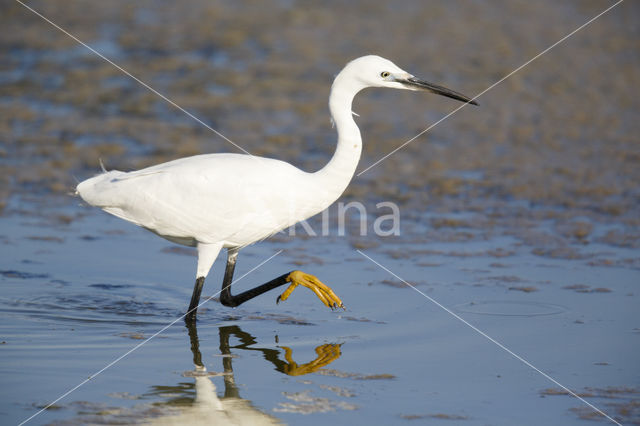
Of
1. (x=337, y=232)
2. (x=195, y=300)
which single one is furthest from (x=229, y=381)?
(x=337, y=232)

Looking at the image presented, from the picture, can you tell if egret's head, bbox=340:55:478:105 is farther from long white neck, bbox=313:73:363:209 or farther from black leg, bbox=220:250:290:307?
black leg, bbox=220:250:290:307

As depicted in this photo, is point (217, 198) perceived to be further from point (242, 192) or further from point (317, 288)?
point (317, 288)

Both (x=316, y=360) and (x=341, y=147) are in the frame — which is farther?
(x=341, y=147)

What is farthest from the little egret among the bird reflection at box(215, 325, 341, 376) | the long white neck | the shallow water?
the shallow water

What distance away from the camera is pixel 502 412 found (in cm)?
549

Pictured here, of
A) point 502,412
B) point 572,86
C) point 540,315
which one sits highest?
point 572,86

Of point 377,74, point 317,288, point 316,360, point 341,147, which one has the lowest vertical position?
point 316,360

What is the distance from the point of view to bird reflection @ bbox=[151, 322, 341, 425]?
531 cm

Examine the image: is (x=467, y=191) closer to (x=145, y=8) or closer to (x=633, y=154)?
(x=633, y=154)

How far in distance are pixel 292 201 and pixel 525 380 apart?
2.21 metres

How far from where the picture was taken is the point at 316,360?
6.32m

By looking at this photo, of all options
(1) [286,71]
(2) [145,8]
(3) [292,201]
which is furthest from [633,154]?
(2) [145,8]

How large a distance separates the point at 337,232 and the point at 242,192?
9.05 ft

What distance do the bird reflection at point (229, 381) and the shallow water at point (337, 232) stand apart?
2 cm
